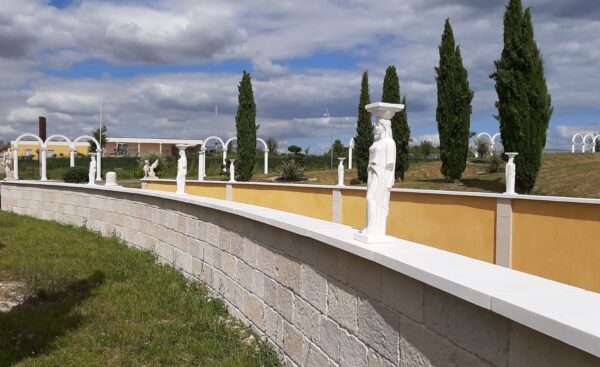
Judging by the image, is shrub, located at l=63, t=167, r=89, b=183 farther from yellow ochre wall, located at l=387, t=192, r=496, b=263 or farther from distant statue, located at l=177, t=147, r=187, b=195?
yellow ochre wall, located at l=387, t=192, r=496, b=263

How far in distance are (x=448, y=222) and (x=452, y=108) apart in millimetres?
19677

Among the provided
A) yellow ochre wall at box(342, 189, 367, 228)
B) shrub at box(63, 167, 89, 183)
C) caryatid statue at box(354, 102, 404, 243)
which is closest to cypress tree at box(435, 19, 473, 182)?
yellow ochre wall at box(342, 189, 367, 228)

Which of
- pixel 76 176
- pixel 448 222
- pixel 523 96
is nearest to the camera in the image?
pixel 448 222

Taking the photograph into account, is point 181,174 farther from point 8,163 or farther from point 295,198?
point 8,163

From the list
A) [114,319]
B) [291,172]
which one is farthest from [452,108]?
[114,319]

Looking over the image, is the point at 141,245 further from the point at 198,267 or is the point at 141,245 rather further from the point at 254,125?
the point at 254,125

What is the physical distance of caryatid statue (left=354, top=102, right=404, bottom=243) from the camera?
402cm

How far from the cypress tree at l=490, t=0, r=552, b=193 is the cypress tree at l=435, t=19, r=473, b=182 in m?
4.19

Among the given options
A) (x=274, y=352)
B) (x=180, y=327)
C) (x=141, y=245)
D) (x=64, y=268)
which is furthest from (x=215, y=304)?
(x=141, y=245)

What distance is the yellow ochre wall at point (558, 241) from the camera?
21.7 feet

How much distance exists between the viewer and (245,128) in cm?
3662

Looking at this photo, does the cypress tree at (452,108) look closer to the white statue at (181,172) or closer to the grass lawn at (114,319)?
the white statue at (181,172)

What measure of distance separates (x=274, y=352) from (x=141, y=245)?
6741 millimetres

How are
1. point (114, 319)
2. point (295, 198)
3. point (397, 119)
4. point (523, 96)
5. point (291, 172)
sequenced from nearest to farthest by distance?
1. point (114, 319)
2. point (295, 198)
3. point (523, 96)
4. point (397, 119)
5. point (291, 172)
